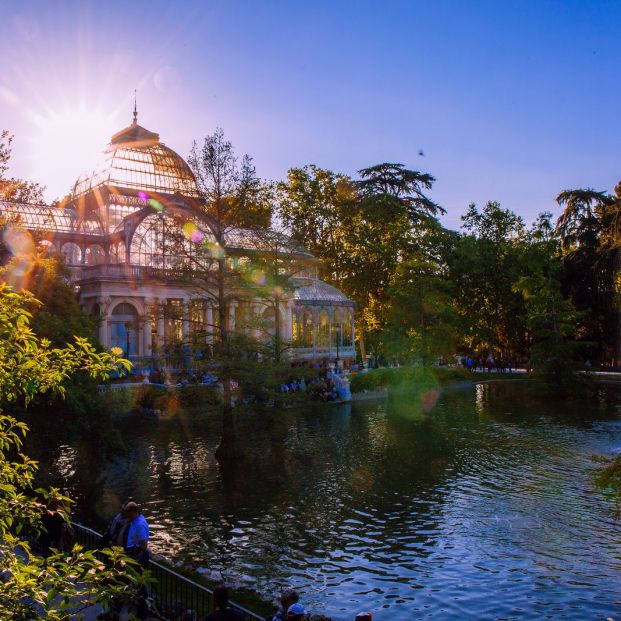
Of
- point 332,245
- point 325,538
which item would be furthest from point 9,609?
point 332,245

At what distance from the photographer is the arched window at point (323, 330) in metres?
51.6

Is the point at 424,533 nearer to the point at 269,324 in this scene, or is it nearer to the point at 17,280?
the point at 269,324

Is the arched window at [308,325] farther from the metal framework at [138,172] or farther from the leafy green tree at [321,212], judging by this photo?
the metal framework at [138,172]

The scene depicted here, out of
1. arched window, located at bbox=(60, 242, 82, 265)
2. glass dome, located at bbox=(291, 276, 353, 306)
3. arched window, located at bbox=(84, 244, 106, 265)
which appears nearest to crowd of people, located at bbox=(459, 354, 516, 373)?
glass dome, located at bbox=(291, 276, 353, 306)

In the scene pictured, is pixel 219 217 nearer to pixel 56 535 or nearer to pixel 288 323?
pixel 56 535

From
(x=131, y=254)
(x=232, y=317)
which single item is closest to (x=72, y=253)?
(x=131, y=254)

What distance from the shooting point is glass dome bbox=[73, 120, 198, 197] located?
169ft

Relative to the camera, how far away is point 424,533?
15312mm

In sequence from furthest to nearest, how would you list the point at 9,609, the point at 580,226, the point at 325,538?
the point at 580,226 → the point at 325,538 → the point at 9,609

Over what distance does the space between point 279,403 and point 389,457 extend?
4.52 m

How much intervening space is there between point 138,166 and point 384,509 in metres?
42.5

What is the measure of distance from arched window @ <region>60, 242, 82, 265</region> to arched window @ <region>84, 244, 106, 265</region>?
55 cm

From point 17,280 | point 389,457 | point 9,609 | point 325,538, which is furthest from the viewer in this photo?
point 389,457

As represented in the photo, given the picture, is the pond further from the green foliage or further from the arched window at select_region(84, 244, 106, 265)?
the arched window at select_region(84, 244, 106, 265)
